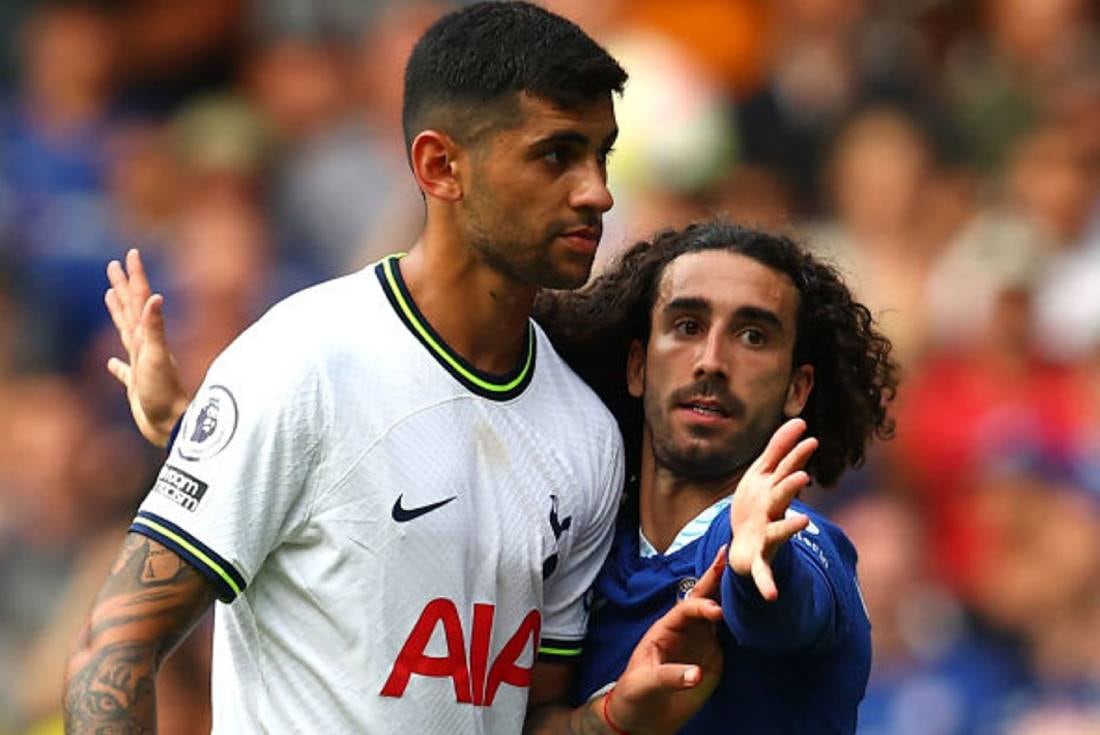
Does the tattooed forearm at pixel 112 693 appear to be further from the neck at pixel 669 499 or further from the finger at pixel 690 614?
the neck at pixel 669 499

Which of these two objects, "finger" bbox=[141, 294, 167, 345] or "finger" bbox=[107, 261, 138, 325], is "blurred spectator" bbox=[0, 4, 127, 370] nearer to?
"finger" bbox=[107, 261, 138, 325]

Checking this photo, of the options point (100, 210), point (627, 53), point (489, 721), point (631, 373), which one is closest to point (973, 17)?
point (627, 53)

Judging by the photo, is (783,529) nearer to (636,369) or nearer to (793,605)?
(793,605)

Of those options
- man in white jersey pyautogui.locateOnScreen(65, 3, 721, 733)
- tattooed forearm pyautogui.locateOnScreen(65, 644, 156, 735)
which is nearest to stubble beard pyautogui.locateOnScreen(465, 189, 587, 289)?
Answer: man in white jersey pyautogui.locateOnScreen(65, 3, 721, 733)

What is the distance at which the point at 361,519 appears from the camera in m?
4.31

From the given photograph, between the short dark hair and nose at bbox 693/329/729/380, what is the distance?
56 centimetres

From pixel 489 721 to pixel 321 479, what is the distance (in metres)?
0.62

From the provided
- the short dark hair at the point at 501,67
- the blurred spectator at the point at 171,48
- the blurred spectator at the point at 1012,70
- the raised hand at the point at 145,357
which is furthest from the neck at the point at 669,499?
the blurred spectator at the point at 171,48

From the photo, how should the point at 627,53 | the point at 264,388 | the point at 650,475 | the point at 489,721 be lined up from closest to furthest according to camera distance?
the point at 264,388
the point at 489,721
the point at 650,475
the point at 627,53

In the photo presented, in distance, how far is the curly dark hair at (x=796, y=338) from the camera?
4.97 m

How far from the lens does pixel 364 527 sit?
4312mm

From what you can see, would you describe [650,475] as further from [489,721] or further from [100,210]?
[100,210]

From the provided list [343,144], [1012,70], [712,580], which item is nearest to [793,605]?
[712,580]


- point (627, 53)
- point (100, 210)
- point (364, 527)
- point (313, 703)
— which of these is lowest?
point (313, 703)
